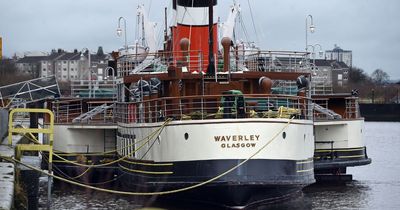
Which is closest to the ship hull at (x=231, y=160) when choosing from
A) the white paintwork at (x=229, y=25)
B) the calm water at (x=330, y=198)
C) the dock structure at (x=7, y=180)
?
the calm water at (x=330, y=198)

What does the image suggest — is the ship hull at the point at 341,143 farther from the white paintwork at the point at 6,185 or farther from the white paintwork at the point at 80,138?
the white paintwork at the point at 6,185

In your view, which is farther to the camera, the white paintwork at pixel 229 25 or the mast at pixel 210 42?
the white paintwork at pixel 229 25

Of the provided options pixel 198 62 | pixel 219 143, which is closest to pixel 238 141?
pixel 219 143

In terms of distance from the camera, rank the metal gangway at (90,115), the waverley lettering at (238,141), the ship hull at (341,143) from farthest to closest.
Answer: the ship hull at (341,143) → the metal gangway at (90,115) → the waverley lettering at (238,141)

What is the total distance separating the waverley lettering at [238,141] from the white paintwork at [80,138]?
11.6m

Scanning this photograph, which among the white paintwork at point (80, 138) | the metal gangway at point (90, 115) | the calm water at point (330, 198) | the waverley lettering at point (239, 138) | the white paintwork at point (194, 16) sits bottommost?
the calm water at point (330, 198)

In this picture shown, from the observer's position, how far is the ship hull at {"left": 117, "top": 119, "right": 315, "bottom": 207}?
22672mm

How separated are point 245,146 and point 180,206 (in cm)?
325

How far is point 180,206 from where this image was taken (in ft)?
80.4

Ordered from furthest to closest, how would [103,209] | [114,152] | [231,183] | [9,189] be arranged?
[114,152], [103,209], [231,183], [9,189]

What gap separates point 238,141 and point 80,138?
1256 centimetres

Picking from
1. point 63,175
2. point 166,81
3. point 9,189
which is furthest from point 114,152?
point 9,189

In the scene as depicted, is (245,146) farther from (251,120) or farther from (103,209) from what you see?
(103,209)

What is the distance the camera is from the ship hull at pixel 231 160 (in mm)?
22672
